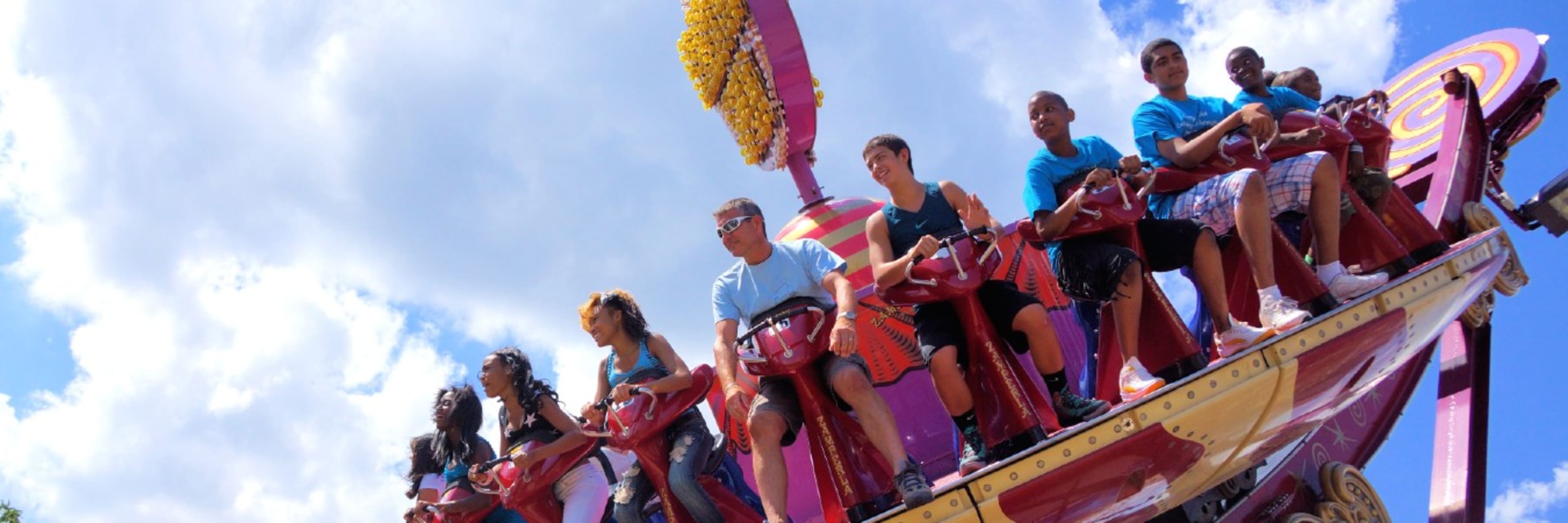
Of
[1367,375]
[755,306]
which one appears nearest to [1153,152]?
[1367,375]

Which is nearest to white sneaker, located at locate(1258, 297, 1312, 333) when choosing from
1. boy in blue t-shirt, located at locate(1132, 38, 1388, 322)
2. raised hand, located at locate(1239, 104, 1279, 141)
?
boy in blue t-shirt, located at locate(1132, 38, 1388, 322)

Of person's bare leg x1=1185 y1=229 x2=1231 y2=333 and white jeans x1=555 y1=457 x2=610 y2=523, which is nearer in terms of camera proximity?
person's bare leg x1=1185 y1=229 x2=1231 y2=333

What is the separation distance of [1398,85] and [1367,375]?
10.9ft

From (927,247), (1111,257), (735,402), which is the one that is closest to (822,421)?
(735,402)

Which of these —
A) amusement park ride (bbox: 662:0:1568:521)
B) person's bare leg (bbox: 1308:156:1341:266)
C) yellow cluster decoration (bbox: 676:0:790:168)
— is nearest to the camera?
amusement park ride (bbox: 662:0:1568:521)

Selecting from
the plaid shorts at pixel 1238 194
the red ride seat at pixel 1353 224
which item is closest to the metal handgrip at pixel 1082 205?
the plaid shorts at pixel 1238 194

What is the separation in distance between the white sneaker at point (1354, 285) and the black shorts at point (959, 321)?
1353mm

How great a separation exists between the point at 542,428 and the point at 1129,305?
8.62 ft

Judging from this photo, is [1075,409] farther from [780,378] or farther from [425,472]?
[425,472]

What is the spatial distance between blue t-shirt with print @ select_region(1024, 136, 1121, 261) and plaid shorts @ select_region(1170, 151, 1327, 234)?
37 centimetres

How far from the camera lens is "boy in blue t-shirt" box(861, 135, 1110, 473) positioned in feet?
15.1

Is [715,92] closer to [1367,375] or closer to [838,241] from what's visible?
[838,241]

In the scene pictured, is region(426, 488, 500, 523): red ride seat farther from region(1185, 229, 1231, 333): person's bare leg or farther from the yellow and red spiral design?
the yellow and red spiral design

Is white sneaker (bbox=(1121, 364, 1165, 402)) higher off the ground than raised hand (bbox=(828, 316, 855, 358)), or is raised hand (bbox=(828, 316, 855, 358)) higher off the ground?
raised hand (bbox=(828, 316, 855, 358))
